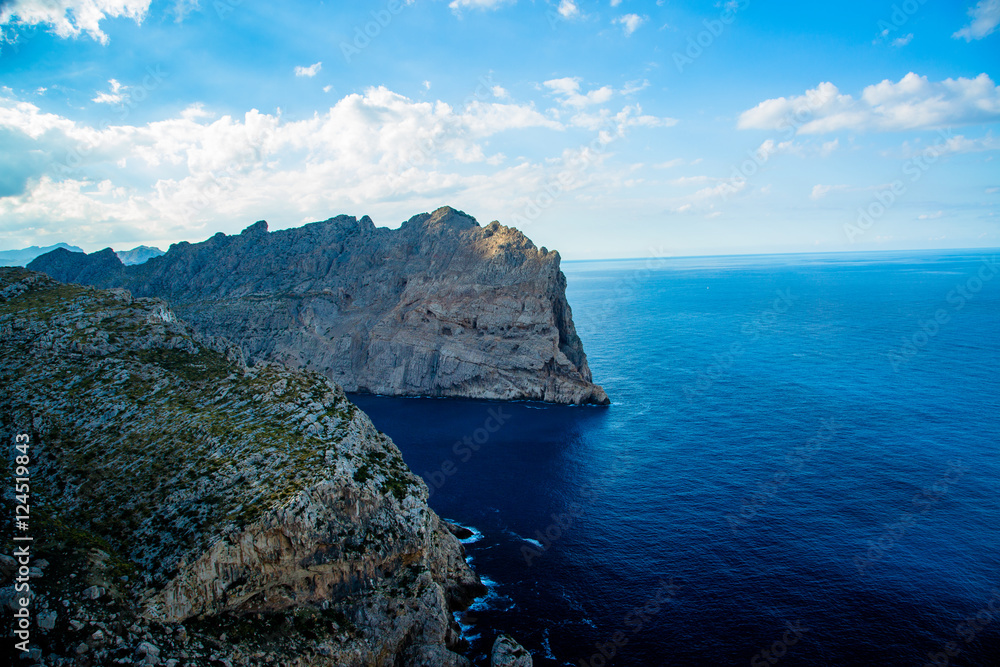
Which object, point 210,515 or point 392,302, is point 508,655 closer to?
point 210,515

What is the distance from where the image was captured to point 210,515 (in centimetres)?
3559

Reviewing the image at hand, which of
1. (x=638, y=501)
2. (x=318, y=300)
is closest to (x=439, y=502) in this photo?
(x=638, y=501)

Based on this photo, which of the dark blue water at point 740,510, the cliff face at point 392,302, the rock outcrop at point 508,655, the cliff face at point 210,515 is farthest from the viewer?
the cliff face at point 392,302

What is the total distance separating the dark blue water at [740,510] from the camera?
1732 inches

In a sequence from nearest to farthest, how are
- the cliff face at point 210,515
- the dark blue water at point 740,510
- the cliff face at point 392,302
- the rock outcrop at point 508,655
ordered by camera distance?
the cliff face at point 210,515
the rock outcrop at point 508,655
the dark blue water at point 740,510
the cliff face at point 392,302

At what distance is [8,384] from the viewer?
4372 centimetres

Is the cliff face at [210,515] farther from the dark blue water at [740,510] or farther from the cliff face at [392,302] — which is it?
the cliff face at [392,302]

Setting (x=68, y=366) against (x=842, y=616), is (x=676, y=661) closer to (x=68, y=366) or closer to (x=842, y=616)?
(x=842, y=616)

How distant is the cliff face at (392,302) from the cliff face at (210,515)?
72.9 m

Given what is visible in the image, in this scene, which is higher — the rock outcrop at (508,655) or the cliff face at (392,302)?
the cliff face at (392,302)

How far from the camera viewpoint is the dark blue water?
44000mm

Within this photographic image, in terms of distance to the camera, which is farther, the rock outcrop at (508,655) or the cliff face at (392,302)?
the cliff face at (392,302)

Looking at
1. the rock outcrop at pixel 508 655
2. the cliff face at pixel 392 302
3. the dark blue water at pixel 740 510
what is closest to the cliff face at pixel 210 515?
the rock outcrop at pixel 508 655

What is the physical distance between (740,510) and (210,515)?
57156mm
